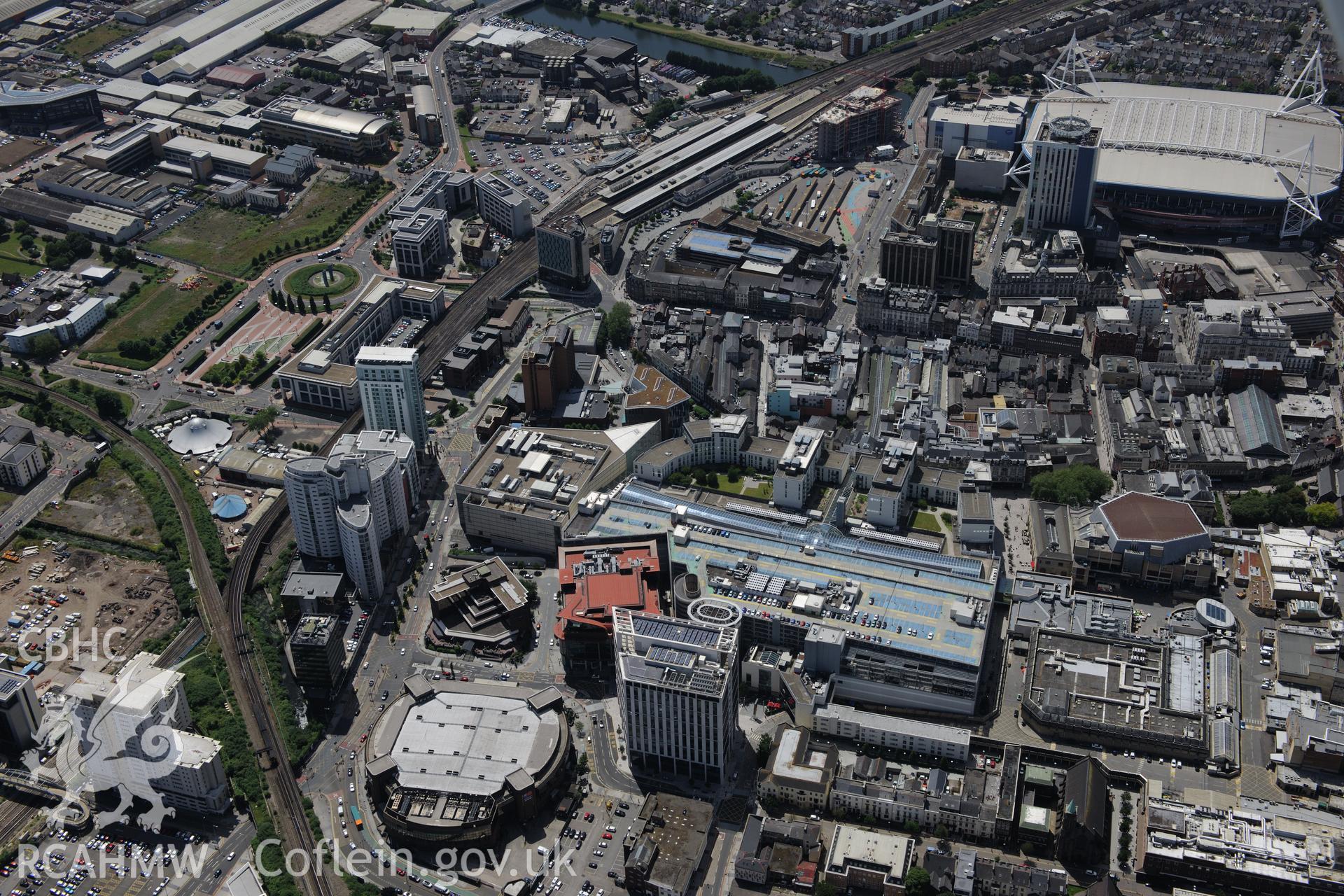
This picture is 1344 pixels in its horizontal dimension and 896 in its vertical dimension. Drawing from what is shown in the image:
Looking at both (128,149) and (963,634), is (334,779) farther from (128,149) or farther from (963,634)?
(128,149)

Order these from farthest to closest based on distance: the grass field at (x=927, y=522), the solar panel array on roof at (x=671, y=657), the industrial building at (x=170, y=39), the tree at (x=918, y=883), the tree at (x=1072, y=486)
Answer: the industrial building at (x=170, y=39)
the tree at (x=1072, y=486)
the grass field at (x=927, y=522)
the solar panel array on roof at (x=671, y=657)
the tree at (x=918, y=883)

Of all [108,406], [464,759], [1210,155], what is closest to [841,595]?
[464,759]

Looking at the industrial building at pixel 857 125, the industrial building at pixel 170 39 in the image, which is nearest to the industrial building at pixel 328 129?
the industrial building at pixel 170 39

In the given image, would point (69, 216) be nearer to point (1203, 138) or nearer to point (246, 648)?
point (246, 648)

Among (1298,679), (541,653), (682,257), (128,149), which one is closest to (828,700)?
(541,653)

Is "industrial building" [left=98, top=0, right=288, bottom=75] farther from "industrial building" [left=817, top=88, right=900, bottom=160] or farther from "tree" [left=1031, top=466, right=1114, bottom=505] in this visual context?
"tree" [left=1031, top=466, right=1114, bottom=505]

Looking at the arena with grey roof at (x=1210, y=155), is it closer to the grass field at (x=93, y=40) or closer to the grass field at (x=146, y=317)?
the grass field at (x=146, y=317)

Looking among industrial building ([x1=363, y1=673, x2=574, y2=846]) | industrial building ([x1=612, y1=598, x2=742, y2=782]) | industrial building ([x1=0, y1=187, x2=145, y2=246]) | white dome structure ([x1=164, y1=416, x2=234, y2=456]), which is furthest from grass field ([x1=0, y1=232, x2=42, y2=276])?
industrial building ([x1=612, y1=598, x2=742, y2=782])
